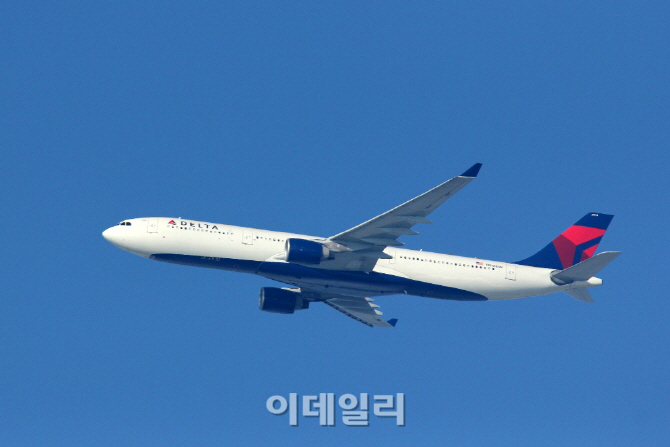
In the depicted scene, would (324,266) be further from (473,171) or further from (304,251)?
(473,171)

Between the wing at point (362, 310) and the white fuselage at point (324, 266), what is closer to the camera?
the white fuselage at point (324, 266)

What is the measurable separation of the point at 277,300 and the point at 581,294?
21.3 metres

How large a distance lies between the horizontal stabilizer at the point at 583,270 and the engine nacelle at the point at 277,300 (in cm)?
1849

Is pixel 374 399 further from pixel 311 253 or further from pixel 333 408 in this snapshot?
pixel 311 253

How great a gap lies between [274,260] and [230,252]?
9.23ft

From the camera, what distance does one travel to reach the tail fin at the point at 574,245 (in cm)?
5681

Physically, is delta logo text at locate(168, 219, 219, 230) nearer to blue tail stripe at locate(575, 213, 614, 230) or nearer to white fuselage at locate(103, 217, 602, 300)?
white fuselage at locate(103, 217, 602, 300)

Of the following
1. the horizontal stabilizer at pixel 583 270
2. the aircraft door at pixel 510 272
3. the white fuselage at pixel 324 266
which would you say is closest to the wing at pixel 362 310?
the white fuselage at pixel 324 266

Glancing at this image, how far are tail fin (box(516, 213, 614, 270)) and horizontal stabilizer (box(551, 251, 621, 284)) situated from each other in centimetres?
241

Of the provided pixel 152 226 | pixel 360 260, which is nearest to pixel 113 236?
pixel 152 226

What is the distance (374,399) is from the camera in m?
50.2

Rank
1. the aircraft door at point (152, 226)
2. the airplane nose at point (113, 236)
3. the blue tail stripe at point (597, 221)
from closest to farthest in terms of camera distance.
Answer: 1. the aircraft door at point (152, 226)
2. the airplane nose at point (113, 236)
3. the blue tail stripe at point (597, 221)

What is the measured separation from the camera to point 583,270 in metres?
52.8

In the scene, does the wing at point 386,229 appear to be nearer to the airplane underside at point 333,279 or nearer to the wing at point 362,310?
the airplane underside at point 333,279
